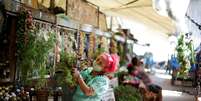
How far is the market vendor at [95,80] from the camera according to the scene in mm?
3551

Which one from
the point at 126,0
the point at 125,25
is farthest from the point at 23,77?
the point at 125,25

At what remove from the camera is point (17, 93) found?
13.6ft

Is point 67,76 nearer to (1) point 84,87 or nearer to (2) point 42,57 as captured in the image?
(2) point 42,57

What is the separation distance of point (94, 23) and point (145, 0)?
170 centimetres

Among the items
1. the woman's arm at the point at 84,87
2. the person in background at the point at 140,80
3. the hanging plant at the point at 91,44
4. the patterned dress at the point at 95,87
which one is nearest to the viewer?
the woman's arm at the point at 84,87

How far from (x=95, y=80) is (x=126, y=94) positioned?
2.43m

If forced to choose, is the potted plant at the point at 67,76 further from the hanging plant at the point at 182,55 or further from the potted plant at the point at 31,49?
the hanging plant at the point at 182,55

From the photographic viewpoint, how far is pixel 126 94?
5.94 m

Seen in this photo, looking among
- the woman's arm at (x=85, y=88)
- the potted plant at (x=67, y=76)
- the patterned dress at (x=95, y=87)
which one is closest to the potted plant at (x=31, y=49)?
the potted plant at (x=67, y=76)

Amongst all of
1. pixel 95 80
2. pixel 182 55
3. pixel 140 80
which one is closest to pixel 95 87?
pixel 95 80

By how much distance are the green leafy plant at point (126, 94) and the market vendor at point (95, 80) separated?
2.16m

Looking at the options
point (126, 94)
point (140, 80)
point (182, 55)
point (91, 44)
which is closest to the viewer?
point (126, 94)

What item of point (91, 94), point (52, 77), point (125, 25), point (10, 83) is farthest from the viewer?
point (125, 25)

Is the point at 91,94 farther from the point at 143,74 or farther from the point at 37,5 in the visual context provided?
the point at 143,74
